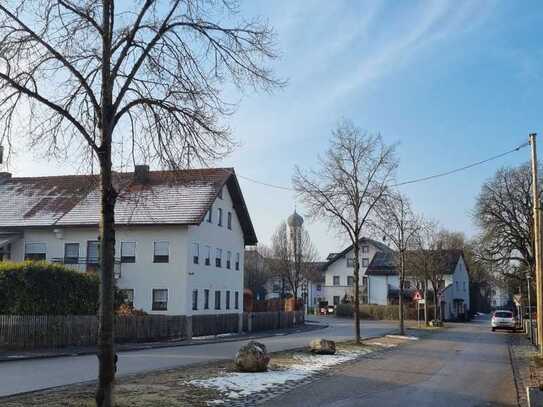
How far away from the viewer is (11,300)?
2642cm

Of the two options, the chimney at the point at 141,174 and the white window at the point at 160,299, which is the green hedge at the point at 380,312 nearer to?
the white window at the point at 160,299

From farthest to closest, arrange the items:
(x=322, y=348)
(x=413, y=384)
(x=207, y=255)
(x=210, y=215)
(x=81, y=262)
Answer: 1. (x=210, y=215)
2. (x=207, y=255)
3. (x=81, y=262)
4. (x=322, y=348)
5. (x=413, y=384)

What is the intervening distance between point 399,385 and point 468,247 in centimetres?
3892

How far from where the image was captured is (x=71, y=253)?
41281 millimetres

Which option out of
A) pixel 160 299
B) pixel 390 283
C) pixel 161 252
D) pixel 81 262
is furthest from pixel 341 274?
pixel 81 262

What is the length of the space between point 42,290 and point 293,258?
55593 mm

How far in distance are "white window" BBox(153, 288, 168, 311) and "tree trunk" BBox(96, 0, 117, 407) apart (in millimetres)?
28094

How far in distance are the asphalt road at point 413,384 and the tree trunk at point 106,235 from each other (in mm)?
3238

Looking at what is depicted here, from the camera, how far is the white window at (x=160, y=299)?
38.5 metres

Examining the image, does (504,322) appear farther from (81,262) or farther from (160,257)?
(81,262)

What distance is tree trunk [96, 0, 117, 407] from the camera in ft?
34.4

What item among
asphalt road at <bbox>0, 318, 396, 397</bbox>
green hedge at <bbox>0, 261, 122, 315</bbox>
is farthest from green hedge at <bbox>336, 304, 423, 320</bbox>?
green hedge at <bbox>0, 261, 122, 315</bbox>

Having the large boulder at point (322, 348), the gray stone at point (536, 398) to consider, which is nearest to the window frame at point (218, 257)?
the large boulder at point (322, 348)

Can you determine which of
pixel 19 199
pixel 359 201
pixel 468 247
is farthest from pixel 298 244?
pixel 359 201
